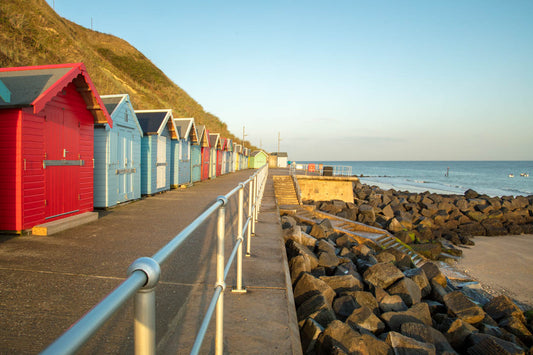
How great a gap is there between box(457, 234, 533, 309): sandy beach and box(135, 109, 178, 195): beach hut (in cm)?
1232

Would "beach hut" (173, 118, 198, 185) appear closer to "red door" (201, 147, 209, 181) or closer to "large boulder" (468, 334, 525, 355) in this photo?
"red door" (201, 147, 209, 181)

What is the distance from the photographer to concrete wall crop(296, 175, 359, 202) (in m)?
26.8

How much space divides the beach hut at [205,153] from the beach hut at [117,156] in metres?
8.15

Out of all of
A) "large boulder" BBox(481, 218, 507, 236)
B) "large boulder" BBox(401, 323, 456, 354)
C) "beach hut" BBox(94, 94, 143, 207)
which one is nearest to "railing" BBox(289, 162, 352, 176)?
"large boulder" BBox(481, 218, 507, 236)

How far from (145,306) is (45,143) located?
7159 mm

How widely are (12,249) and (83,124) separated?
366cm

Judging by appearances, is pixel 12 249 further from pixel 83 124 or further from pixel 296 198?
pixel 296 198

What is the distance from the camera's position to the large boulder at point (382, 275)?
6352mm

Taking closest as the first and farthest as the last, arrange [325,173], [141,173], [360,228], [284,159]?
1. [141,173]
2. [360,228]
3. [325,173]
4. [284,159]

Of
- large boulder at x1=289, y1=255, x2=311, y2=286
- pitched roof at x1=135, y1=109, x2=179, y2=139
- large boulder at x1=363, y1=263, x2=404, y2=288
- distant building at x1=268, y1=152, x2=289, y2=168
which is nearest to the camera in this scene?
large boulder at x1=289, y1=255, x2=311, y2=286

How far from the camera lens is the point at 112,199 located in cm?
963

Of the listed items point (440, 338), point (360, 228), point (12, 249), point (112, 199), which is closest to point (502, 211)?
point (360, 228)

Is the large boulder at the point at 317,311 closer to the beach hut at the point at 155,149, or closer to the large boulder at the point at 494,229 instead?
the beach hut at the point at 155,149

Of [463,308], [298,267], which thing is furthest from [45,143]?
[463,308]
